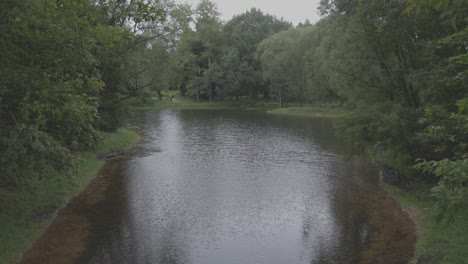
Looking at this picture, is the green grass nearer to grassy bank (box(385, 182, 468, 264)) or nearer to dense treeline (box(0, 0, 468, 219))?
dense treeline (box(0, 0, 468, 219))

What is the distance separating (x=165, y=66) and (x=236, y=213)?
71.5 feet

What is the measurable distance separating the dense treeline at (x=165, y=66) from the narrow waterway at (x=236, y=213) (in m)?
2.84

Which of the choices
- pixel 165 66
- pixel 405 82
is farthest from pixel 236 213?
pixel 165 66

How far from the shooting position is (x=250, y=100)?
93688 mm

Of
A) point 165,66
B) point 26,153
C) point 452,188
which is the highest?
point 165,66

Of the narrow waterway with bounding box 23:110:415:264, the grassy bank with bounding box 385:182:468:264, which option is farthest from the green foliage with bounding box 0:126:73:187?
the grassy bank with bounding box 385:182:468:264

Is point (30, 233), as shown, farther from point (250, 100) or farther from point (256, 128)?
point (250, 100)

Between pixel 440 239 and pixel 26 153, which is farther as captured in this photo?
pixel 440 239

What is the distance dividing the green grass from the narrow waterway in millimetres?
32211

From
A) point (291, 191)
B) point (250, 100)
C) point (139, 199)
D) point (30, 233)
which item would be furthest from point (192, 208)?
point (250, 100)

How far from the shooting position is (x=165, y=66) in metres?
38.7

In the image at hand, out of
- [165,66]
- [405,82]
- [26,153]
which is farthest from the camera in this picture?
[165,66]

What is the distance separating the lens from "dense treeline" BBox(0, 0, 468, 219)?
1037 centimetres

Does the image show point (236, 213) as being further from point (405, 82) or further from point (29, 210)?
point (405, 82)
